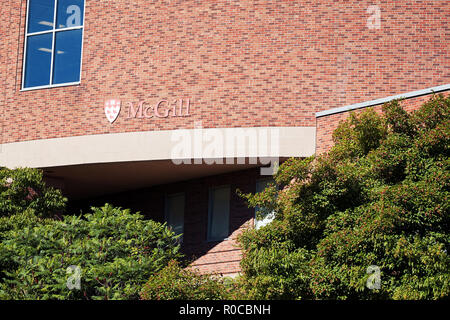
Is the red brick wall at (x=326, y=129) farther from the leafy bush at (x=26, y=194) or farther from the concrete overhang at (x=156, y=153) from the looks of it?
the leafy bush at (x=26, y=194)

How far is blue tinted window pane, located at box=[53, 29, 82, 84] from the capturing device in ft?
87.9

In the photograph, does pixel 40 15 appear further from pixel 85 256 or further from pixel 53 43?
pixel 85 256

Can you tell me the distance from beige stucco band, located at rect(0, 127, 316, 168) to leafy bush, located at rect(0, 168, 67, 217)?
1430 millimetres

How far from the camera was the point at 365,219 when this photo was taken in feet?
52.9

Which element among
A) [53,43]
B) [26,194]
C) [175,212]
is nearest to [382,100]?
[175,212]

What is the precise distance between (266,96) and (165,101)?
10.8ft

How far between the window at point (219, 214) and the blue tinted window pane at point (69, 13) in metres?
7.36

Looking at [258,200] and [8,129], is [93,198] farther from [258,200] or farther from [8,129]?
[258,200]

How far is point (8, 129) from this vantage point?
1084 inches

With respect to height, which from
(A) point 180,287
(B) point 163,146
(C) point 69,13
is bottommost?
(A) point 180,287

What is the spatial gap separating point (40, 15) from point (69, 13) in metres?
1.26

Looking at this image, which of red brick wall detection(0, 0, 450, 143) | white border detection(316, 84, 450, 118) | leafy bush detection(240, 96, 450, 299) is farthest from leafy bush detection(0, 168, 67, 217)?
leafy bush detection(240, 96, 450, 299)

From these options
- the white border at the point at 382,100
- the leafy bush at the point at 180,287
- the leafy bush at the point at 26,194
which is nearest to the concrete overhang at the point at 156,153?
the white border at the point at 382,100
